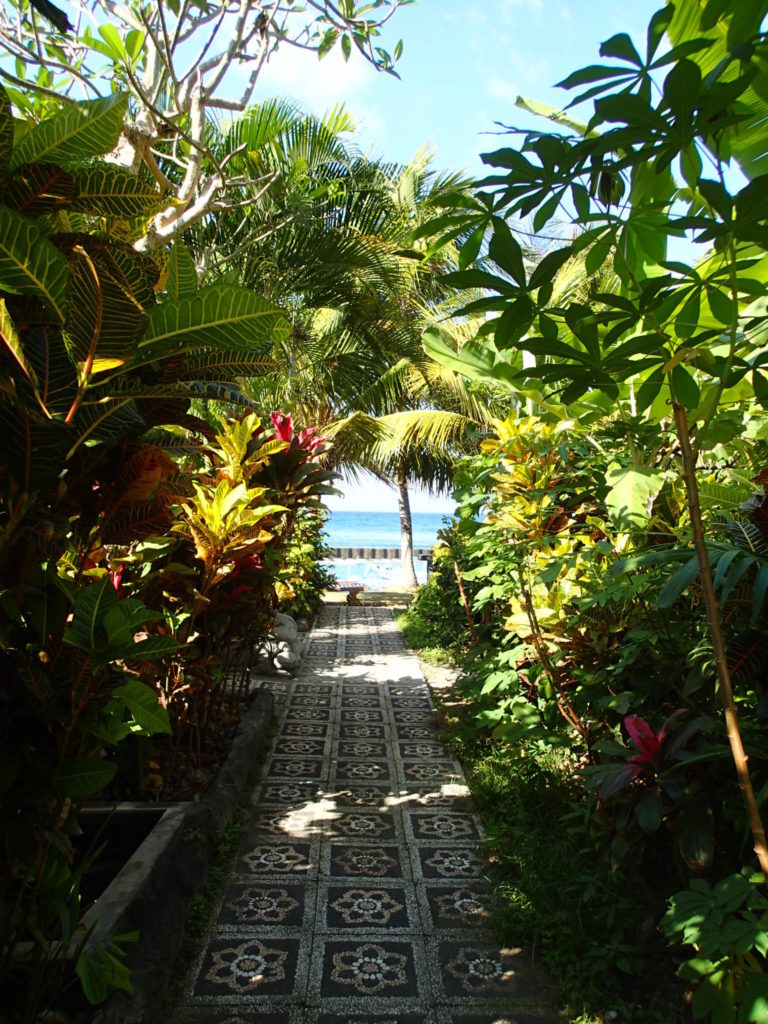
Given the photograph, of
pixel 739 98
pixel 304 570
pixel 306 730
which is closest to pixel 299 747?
pixel 306 730

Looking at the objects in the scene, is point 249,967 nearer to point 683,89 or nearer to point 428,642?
point 683,89

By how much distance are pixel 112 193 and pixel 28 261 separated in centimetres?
34

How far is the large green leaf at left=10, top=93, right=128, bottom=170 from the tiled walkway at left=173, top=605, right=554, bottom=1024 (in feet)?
6.67

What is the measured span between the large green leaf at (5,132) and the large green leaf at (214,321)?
1.23ft

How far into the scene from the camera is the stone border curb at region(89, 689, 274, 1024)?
5.49ft

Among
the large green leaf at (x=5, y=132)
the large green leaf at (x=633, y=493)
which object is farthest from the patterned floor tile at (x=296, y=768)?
the large green leaf at (x=5, y=132)

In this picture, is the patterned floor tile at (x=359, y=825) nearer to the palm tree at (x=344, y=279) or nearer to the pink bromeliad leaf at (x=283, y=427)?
the pink bromeliad leaf at (x=283, y=427)

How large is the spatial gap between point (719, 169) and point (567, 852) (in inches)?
88.7

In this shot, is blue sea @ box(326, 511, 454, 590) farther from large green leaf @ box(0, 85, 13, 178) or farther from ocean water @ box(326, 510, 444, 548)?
large green leaf @ box(0, 85, 13, 178)

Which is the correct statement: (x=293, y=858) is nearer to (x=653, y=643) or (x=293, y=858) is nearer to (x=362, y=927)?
(x=362, y=927)

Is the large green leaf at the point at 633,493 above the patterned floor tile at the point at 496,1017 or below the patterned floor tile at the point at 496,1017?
above

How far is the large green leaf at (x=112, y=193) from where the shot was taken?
135cm

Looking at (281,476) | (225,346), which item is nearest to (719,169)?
(225,346)

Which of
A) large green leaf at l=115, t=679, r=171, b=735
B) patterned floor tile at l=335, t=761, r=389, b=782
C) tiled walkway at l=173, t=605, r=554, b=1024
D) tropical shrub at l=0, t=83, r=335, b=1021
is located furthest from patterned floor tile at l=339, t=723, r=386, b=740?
large green leaf at l=115, t=679, r=171, b=735
